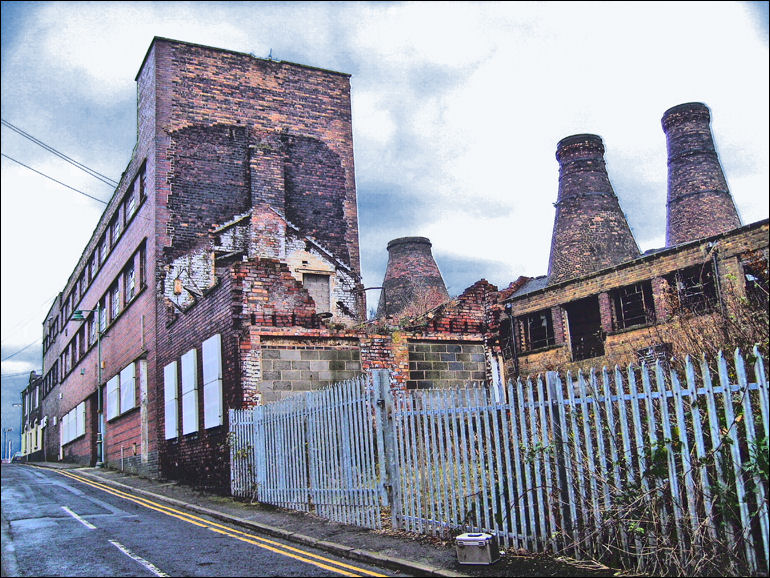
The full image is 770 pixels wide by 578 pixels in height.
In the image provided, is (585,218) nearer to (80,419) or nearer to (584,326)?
(584,326)

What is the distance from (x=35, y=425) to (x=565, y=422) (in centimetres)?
5575

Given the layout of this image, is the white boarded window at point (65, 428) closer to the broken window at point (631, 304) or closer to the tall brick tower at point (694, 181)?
the broken window at point (631, 304)

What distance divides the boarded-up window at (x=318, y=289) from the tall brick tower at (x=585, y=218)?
19.1m

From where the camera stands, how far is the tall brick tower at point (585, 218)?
122ft

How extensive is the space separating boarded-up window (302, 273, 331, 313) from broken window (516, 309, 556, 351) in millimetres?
15827

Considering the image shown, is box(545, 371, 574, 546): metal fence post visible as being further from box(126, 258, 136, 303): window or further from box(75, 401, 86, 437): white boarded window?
box(75, 401, 86, 437): white boarded window

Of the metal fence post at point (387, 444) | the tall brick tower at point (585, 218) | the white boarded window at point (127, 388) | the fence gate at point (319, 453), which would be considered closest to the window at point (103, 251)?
the white boarded window at point (127, 388)

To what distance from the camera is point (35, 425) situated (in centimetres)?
5356

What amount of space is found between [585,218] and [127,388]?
25446 millimetres

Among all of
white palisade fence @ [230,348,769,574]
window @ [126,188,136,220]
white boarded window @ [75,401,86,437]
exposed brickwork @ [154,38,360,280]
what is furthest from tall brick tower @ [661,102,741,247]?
white palisade fence @ [230,348,769,574]

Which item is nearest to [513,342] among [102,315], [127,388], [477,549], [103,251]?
[102,315]

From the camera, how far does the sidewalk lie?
642cm

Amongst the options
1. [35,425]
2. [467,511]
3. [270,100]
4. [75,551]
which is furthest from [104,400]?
[35,425]

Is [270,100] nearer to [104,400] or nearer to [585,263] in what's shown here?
Result: [104,400]
